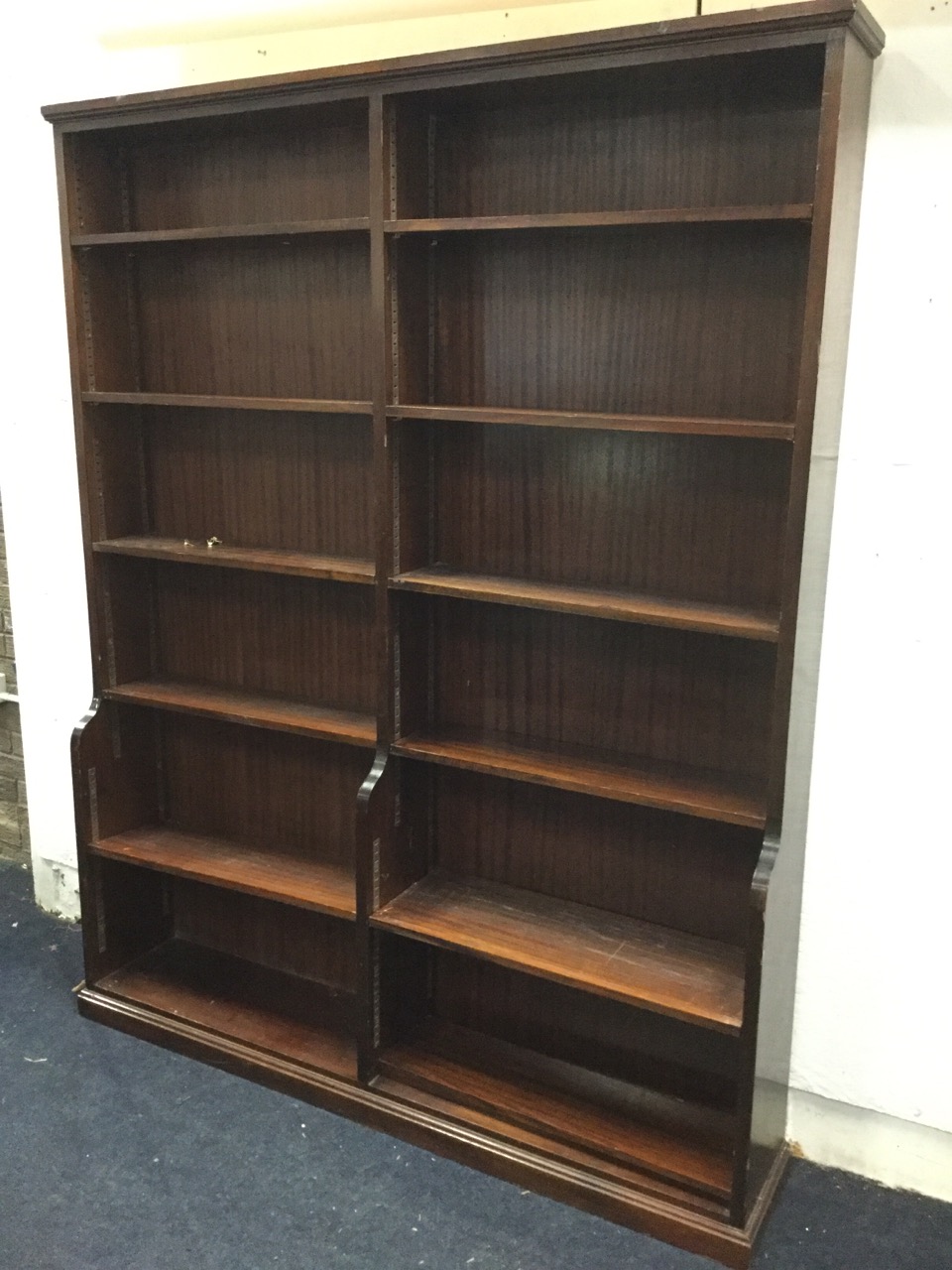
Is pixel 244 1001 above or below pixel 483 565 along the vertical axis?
below

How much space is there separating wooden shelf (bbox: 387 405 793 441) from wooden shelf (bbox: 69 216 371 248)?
352mm

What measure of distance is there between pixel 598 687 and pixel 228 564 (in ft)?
2.74

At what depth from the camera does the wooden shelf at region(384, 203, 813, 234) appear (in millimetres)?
1662

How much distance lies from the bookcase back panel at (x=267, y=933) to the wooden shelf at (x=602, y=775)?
666 mm

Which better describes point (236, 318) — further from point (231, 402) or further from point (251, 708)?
point (251, 708)

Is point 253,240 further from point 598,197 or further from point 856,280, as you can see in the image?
point 856,280

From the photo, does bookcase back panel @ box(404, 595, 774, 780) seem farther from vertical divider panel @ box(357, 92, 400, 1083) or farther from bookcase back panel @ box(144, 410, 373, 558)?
bookcase back panel @ box(144, 410, 373, 558)

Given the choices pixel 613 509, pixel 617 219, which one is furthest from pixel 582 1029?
pixel 617 219

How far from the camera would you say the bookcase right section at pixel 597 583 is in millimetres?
1883

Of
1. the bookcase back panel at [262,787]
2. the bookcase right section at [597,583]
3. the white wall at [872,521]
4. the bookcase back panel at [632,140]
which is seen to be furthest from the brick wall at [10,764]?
the bookcase back panel at [632,140]

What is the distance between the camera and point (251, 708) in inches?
95.7

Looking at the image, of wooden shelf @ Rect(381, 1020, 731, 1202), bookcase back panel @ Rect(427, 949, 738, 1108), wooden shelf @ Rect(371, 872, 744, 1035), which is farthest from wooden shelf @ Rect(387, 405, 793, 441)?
wooden shelf @ Rect(381, 1020, 731, 1202)

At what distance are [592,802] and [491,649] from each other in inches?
15.1

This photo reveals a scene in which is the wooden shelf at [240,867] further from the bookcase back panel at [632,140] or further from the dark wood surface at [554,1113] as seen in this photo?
the bookcase back panel at [632,140]
